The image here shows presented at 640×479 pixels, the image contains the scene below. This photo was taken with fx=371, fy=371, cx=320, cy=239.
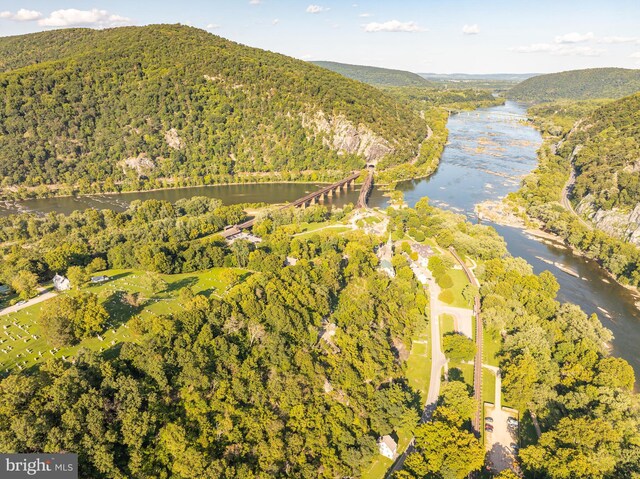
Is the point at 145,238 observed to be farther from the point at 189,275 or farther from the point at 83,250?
the point at 189,275

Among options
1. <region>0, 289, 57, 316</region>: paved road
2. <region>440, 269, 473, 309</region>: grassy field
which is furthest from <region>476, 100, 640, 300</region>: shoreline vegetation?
<region>0, 289, 57, 316</region>: paved road

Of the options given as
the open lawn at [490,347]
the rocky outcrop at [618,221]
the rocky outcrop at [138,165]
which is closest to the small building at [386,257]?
the open lawn at [490,347]

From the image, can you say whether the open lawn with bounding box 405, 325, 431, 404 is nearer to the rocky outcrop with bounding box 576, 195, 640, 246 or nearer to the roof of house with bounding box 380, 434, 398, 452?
the roof of house with bounding box 380, 434, 398, 452

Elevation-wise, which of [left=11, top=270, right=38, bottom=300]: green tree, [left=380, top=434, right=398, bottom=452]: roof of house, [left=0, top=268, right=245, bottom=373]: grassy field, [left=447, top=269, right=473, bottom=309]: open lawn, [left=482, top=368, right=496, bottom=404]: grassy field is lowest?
[left=380, top=434, right=398, bottom=452]: roof of house

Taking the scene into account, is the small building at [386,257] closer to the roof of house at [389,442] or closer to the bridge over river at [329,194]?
the roof of house at [389,442]

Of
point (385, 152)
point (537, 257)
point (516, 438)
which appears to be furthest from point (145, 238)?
point (385, 152)
